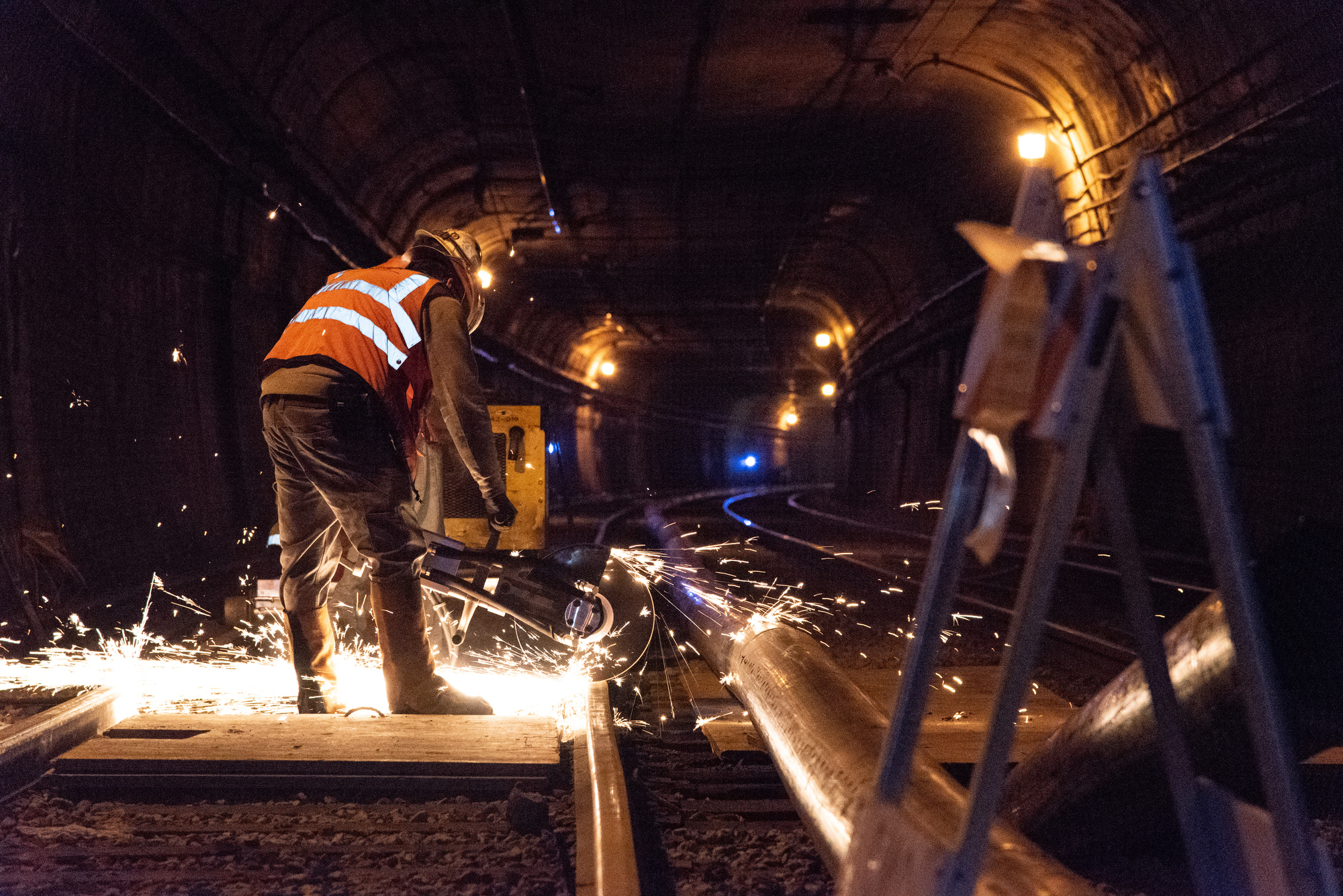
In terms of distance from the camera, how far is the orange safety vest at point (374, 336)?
3332 mm

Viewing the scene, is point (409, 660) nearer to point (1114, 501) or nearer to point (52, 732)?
point (52, 732)

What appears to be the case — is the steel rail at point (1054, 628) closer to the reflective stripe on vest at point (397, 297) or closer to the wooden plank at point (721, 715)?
the wooden plank at point (721, 715)

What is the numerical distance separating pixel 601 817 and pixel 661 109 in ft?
36.2

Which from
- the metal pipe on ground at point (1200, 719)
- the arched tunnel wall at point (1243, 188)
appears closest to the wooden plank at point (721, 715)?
the metal pipe on ground at point (1200, 719)

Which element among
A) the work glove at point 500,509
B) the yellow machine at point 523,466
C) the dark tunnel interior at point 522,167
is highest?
the dark tunnel interior at point 522,167

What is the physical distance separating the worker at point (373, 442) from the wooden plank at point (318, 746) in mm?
328

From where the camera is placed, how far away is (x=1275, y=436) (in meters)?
9.50

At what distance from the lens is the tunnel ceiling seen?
28.7 ft

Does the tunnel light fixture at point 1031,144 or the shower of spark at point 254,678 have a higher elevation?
the tunnel light fixture at point 1031,144

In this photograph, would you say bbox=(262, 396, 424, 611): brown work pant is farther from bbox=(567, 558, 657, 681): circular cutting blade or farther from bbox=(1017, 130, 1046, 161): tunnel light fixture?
bbox=(1017, 130, 1046, 161): tunnel light fixture

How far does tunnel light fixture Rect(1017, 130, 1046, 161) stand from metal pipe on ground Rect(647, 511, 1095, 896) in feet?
28.0

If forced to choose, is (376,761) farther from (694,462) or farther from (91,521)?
(694,462)

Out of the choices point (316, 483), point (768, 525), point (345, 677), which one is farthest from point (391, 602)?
point (768, 525)

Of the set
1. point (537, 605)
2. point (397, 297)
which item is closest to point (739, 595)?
point (537, 605)
